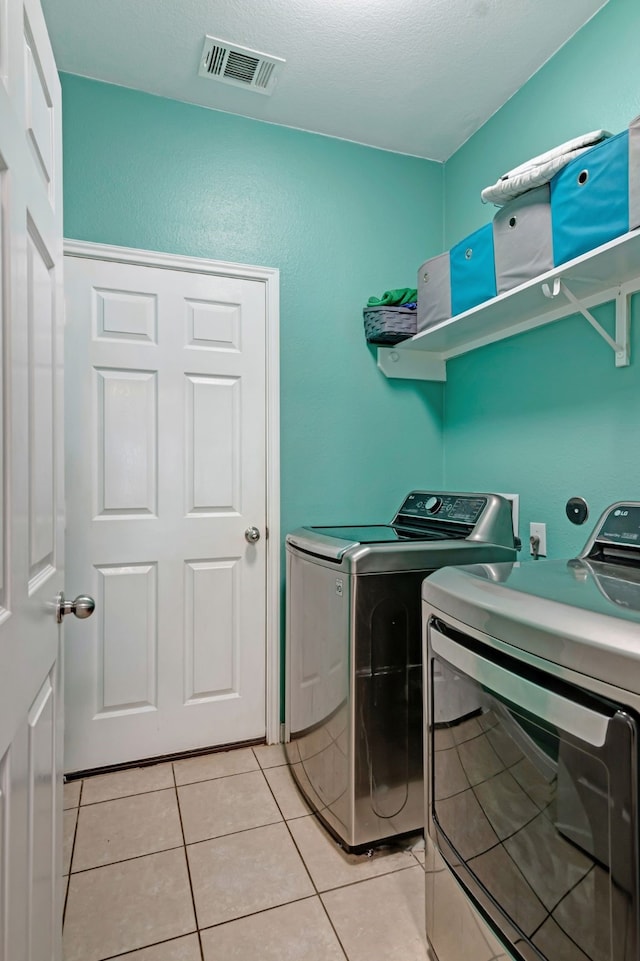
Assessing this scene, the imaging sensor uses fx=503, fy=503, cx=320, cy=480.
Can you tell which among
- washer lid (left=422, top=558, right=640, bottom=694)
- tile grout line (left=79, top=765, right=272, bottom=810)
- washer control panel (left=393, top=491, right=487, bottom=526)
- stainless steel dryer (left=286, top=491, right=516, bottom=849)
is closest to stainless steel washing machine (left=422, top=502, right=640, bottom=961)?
washer lid (left=422, top=558, right=640, bottom=694)

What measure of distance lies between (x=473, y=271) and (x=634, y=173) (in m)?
0.64

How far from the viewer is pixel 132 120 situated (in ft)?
6.60

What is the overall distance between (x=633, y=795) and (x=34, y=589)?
97 cm

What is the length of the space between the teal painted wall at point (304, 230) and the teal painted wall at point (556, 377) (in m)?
0.26

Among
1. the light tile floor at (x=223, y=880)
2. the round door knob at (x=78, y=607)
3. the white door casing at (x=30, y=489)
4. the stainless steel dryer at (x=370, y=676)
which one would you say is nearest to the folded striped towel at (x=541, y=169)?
the stainless steel dryer at (x=370, y=676)

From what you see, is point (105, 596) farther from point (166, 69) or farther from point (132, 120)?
point (166, 69)

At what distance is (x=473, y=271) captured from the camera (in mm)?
1801

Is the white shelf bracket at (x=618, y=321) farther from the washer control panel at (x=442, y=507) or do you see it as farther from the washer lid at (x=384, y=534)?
the washer lid at (x=384, y=534)

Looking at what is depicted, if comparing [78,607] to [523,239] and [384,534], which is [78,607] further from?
[523,239]

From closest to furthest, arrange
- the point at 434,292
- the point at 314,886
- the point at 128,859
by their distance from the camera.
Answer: the point at 314,886, the point at 128,859, the point at 434,292

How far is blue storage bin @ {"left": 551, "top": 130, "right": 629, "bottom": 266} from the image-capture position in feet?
4.08

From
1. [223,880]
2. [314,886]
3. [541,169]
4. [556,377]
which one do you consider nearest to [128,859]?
[223,880]

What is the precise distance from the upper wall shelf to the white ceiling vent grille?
1.14m

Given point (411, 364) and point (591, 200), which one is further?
point (411, 364)
